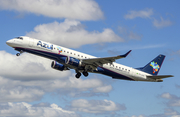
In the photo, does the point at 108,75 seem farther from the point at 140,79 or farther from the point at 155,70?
the point at 155,70

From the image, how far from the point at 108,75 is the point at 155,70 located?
43.3ft

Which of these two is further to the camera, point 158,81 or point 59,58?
point 158,81

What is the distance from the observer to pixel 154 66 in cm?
6525

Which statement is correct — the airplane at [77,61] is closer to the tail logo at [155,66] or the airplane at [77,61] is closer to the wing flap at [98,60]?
the wing flap at [98,60]

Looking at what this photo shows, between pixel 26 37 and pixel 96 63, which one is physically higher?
pixel 26 37

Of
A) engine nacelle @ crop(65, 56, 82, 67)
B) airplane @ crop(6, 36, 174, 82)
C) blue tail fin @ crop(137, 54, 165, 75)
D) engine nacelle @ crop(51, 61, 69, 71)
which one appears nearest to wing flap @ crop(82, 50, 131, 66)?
airplane @ crop(6, 36, 174, 82)

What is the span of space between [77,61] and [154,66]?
21.2 m

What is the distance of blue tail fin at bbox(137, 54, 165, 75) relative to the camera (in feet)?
210

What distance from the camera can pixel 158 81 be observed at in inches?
2445

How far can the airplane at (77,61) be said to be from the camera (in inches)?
2061

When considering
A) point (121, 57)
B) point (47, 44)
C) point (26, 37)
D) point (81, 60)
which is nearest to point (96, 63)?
point (81, 60)

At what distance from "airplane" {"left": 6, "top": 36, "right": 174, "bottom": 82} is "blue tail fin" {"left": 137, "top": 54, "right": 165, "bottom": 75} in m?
2.36

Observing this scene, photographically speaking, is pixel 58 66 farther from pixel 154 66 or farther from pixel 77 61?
pixel 154 66

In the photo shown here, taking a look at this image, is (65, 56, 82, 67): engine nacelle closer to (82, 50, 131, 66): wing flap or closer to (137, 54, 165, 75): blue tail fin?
(82, 50, 131, 66): wing flap
